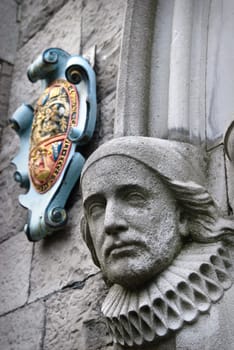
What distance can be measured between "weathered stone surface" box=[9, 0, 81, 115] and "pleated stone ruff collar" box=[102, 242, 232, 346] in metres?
1.15

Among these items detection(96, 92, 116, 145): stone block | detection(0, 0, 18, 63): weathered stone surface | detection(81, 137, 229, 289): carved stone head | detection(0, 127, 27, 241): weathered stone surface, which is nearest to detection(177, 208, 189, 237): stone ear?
detection(81, 137, 229, 289): carved stone head

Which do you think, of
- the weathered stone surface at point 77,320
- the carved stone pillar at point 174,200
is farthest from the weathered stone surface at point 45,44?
the weathered stone surface at point 77,320

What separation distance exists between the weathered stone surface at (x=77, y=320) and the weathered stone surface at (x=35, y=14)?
3.79ft

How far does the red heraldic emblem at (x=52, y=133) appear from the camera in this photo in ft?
6.34

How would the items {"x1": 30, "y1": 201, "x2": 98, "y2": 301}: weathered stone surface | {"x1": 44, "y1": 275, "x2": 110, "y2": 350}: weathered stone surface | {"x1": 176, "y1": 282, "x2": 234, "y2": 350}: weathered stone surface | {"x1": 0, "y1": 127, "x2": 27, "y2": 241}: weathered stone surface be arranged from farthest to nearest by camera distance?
{"x1": 0, "y1": 127, "x2": 27, "y2": 241}: weathered stone surface → {"x1": 30, "y1": 201, "x2": 98, "y2": 301}: weathered stone surface → {"x1": 44, "y1": 275, "x2": 110, "y2": 350}: weathered stone surface → {"x1": 176, "y1": 282, "x2": 234, "y2": 350}: weathered stone surface

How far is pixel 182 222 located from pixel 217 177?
0.50ft

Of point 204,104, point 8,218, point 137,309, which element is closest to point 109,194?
point 137,309

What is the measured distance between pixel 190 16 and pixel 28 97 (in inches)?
39.4

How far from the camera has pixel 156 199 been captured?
124 centimetres

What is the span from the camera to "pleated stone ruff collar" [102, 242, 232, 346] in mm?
1159

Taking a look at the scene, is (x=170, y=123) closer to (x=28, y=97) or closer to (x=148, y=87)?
(x=148, y=87)

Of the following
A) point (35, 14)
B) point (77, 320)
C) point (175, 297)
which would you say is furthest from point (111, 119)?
point (35, 14)

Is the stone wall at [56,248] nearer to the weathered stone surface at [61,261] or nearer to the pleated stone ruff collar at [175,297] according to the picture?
the weathered stone surface at [61,261]

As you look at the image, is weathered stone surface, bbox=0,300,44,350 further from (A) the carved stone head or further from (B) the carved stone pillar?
(A) the carved stone head
